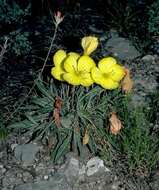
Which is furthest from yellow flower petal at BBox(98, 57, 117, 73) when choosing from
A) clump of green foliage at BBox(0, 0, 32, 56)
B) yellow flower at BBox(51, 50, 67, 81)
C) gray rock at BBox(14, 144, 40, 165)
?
clump of green foliage at BBox(0, 0, 32, 56)

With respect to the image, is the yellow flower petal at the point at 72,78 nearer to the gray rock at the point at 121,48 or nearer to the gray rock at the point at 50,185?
the gray rock at the point at 50,185

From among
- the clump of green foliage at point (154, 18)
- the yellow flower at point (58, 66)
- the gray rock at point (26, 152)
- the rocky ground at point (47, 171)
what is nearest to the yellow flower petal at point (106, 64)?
the yellow flower at point (58, 66)

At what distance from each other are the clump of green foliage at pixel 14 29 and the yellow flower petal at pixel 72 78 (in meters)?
1.11

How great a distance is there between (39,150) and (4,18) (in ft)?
4.74

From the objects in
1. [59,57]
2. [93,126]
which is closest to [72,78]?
[59,57]

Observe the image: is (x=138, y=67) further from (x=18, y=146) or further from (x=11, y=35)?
(x=18, y=146)

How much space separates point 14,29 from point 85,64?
1.52 meters

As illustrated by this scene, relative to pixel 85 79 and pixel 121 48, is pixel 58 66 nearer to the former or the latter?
pixel 85 79

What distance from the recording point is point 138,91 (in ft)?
12.7

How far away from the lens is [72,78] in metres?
3.04

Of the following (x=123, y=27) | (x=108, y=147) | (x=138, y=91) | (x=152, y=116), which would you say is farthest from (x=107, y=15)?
(x=108, y=147)

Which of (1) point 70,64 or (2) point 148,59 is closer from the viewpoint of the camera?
(1) point 70,64

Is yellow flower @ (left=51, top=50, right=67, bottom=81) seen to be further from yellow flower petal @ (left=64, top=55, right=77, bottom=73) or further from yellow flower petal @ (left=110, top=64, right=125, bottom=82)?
yellow flower petal @ (left=110, top=64, right=125, bottom=82)

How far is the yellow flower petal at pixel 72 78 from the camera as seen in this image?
302cm
